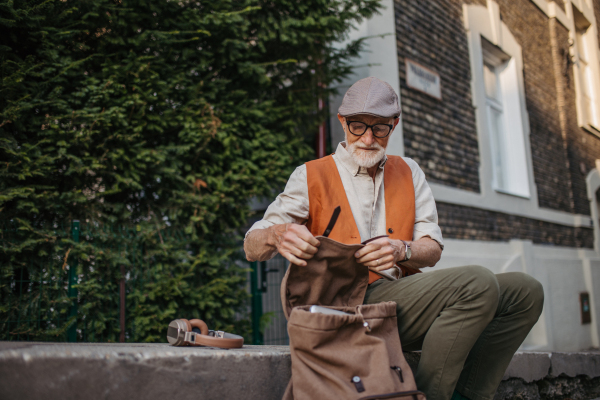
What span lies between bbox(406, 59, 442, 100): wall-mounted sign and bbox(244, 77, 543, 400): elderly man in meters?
3.48

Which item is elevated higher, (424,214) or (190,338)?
(424,214)

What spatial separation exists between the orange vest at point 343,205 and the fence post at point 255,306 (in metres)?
2.22

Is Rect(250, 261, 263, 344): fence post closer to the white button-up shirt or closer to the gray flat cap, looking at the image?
the white button-up shirt

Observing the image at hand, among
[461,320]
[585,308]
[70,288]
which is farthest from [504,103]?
[70,288]

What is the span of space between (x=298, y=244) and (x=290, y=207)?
429 mm

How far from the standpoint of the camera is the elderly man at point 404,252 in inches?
70.1

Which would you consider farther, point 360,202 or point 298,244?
point 360,202

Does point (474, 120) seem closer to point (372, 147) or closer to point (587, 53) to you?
point (372, 147)

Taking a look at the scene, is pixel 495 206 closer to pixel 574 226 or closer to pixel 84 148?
pixel 574 226

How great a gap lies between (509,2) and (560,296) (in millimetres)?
5137

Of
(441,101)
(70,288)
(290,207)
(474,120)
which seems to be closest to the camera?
(290,207)

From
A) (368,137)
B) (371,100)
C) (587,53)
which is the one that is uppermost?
(587,53)

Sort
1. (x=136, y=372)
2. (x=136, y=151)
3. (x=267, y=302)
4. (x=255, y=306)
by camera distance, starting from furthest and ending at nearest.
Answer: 1. (x=267, y=302)
2. (x=255, y=306)
3. (x=136, y=151)
4. (x=136, y=372)

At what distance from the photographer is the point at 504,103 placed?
7.89 m
